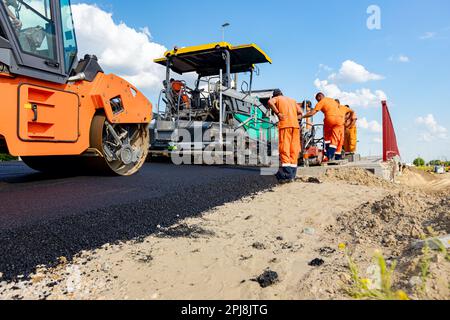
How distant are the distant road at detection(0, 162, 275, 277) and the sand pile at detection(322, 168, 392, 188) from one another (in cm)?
125

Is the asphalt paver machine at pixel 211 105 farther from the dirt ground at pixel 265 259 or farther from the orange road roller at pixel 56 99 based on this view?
the dirt ground at pixel 265 259

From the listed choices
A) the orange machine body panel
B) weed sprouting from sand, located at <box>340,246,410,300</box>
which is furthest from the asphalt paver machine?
weed sprouting from sand, located at <box>340,246,410,300</box>

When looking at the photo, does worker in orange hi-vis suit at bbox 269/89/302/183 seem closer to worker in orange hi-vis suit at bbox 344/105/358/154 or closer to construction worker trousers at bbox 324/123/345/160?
construction worker trousers at bbox 324/123/345/160

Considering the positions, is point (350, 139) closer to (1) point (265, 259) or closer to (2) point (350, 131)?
(2) point (350, 131)

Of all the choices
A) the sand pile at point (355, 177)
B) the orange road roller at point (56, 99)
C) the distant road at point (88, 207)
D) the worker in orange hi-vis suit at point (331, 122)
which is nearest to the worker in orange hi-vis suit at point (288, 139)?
the distant road at point (88, 207)

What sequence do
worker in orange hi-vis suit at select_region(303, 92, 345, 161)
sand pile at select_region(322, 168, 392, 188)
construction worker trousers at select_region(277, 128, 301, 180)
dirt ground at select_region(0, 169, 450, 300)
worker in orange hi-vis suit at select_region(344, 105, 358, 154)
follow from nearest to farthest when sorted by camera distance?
dirt ground at select_region(0, 169, 450, 300)
construction worker trousers at select_region(277, 128, 301, 180)
sand pile at select_region(322, 168, 392, 188)
worker in orange hi-vis suit at select_region(303, 92, 345, 161)
worker in orange hi-vis suit at select_region(344, 105, 358, 154)

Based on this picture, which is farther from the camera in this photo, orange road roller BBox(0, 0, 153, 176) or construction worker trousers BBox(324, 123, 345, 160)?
construction worker trousers BBox(324, 123, 345, 160)

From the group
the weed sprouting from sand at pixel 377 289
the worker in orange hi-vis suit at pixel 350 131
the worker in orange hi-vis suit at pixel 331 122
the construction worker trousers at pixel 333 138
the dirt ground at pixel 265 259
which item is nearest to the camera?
the weed sprouting from sand at pixel 377 289

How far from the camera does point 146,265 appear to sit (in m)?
1.92

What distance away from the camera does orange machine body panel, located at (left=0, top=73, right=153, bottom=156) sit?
123 inches

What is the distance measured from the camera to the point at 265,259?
198 cm

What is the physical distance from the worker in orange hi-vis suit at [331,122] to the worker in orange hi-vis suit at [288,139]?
149 cm

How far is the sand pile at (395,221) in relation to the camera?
2.17 meters
